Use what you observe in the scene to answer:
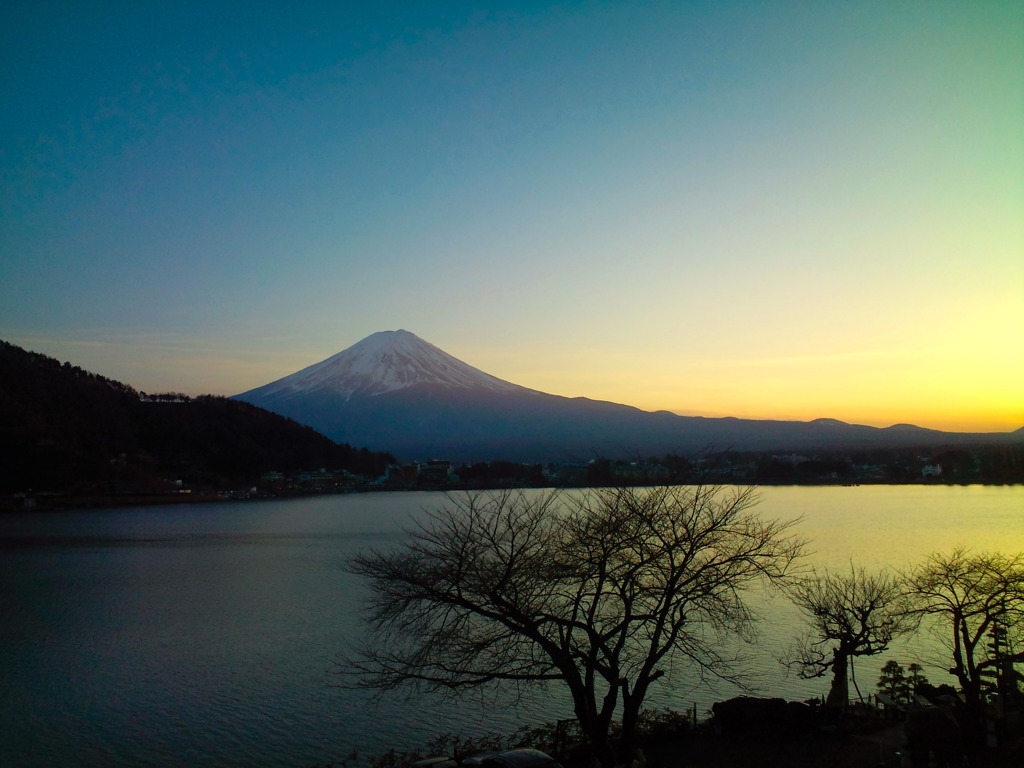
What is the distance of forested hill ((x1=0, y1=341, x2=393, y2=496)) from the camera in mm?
35062

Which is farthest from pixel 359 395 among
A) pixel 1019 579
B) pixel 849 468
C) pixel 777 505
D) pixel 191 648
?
pixel 1019 579

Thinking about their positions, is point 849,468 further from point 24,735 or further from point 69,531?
point 24,735

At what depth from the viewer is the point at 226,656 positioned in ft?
27.6

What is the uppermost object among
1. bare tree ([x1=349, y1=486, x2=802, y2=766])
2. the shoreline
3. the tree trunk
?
bare tree ([x1=349, y1=486, x2=802, y2=766])

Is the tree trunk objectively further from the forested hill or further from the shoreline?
the forested hill

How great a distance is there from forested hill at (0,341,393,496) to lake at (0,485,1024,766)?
59.9ft

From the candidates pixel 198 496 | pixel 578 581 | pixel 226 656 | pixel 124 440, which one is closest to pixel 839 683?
pixel 578 581

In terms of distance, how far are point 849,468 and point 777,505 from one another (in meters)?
19.1

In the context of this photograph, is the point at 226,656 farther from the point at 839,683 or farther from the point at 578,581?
the point at 839,683

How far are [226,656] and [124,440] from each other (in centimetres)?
3682

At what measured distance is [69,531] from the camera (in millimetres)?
24125

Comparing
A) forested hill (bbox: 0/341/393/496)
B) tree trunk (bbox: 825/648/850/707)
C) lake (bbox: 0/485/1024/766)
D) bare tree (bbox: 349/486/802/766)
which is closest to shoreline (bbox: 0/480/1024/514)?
forested hill (bbox: 0/341/393/496)

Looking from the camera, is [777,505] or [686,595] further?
[777,505]

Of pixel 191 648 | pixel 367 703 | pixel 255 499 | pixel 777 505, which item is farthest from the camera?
pixel 255 499
